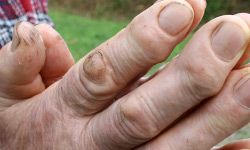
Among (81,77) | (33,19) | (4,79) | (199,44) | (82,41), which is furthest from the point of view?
(82,41)

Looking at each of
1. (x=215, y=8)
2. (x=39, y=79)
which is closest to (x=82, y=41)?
(x=215, y=8)

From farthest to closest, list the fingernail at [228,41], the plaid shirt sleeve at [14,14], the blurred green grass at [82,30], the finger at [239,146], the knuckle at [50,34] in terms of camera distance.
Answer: the blurred green grass at [82,30]
the plaid shirt sleeve at [14,14]
the knuckle at [50,34]
the finger at [239,146]
the fingernail at [228,41]

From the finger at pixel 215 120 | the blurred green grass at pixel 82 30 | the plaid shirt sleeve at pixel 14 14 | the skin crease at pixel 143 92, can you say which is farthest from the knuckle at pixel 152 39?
the blurred green grass at pixel 82 30

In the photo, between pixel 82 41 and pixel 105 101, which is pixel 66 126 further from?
pixel 82 41

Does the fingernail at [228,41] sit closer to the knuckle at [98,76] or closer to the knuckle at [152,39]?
the knuckle at [152,39]

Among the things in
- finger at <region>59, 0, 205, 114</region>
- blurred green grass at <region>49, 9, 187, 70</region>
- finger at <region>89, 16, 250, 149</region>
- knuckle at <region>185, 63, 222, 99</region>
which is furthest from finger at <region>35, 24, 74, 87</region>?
blurred green grass at <region>49, 9, 187, 70</region>

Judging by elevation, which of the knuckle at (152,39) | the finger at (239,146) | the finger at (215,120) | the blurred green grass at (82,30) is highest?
the knuckle at (152,39)

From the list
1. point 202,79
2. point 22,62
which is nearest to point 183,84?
point 202,79
